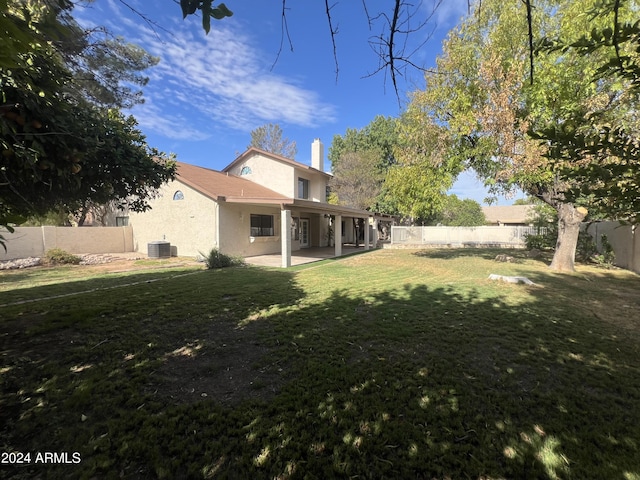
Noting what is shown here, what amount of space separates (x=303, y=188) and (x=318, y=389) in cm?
1785

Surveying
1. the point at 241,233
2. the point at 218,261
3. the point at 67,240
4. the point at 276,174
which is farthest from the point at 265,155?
the point at 67,240

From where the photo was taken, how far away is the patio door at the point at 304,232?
2112 centimetres

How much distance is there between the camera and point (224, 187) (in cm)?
1583

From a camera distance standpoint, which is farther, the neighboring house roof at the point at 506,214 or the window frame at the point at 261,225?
the neighboring house roof at the point at 506,214

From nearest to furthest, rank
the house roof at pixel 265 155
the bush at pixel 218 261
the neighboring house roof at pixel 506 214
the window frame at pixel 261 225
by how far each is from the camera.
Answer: the bush at pixel 218 261 < the window frame at pixel 261 225 < the house roof at pixel 265 155 < the neighboring house roof at pixel 506 214

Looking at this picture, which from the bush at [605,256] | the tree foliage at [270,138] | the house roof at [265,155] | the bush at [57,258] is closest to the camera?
the bush at [605,256]

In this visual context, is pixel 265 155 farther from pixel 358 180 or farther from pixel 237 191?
pixel 358 180

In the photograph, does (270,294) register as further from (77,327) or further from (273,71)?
(273,71)

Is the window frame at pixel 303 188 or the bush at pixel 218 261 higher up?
the window frame at pixel 303 188

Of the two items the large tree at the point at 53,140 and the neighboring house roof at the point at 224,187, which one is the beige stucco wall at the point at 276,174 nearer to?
the neighboring house roof at the point at 224,187

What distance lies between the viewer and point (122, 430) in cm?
241

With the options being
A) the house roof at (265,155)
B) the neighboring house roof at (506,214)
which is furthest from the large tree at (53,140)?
the neighboring house roof at (506,214)

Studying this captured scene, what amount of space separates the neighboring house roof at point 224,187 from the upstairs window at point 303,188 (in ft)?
5.39

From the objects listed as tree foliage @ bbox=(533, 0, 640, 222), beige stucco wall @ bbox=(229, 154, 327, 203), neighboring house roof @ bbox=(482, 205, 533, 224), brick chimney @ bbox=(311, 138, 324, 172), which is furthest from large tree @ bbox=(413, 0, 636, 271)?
neighboring house roof @ bbox=(482, 205, 533, 224)
